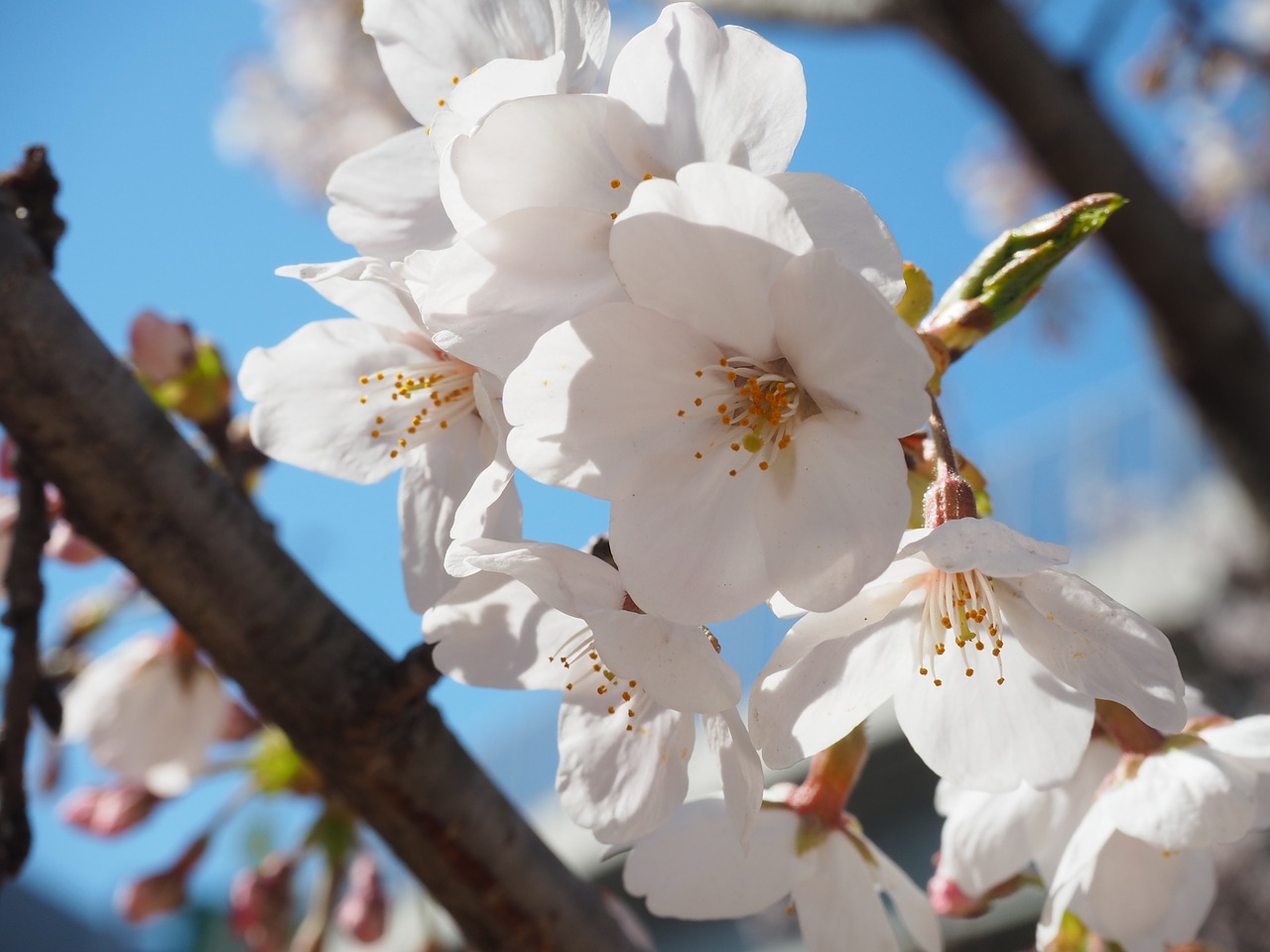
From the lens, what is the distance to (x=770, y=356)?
0.69 m

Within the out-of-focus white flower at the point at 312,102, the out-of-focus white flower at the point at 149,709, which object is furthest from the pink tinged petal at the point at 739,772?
the out-of-focus white flower at the point at 312,102

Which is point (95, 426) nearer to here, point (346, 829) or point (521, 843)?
point (521, 843)

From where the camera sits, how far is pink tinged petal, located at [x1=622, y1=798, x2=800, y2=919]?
876mm

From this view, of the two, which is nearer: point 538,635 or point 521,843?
point 538,635

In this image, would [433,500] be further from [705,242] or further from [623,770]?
[705,242]

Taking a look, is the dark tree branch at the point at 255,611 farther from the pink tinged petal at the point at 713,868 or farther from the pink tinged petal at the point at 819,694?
the pink tinged petal at the point at 819,694

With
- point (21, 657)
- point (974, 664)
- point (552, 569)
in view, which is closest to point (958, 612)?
point (974, 664)

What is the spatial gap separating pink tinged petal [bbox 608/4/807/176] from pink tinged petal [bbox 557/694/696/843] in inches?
14.9

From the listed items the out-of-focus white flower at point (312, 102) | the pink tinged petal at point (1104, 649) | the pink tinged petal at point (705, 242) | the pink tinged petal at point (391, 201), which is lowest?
the pink tinged petal at point (1104, 649)

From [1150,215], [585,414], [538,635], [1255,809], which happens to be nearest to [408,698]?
[538,635]

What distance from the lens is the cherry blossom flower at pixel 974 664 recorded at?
66cm

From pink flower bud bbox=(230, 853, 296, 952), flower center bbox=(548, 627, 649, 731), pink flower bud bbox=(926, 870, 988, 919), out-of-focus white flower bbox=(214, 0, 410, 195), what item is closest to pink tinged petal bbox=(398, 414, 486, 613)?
flower center bbox=(548, 627, 649, 731)

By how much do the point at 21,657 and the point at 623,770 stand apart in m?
0.48

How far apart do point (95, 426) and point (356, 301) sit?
22 centimetres
